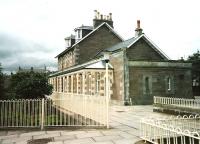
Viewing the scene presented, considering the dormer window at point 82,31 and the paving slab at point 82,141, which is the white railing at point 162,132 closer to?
the paving slab at point 82,141

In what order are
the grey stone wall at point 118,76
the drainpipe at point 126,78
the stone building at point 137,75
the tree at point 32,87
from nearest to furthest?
the tree at point 32,87 < the drainpipe at point 126,78 < the stone building at point 137,75 < the grey stone wall at point 118,76

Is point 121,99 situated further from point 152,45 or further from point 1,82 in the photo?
point 1,82

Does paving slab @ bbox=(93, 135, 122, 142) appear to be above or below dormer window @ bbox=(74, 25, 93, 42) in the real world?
below

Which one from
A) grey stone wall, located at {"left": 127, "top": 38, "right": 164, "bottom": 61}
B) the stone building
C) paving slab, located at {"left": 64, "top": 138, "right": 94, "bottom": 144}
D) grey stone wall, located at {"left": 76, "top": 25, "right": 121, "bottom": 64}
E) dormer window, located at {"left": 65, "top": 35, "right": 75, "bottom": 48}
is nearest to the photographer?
paving slab, located at {"left": 64, "top": 138, "right": 94, "bottom": 144}

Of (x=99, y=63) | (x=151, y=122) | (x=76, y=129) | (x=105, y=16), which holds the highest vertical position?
(x=105, y=16)

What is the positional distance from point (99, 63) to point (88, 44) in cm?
1023

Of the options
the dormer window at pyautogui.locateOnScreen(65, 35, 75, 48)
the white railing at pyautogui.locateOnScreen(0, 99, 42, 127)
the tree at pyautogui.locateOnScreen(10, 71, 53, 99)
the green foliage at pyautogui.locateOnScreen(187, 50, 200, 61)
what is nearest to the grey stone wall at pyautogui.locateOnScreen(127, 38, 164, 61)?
the tree at pyautogui.locateOnScreen(10, 71, 53, 99)

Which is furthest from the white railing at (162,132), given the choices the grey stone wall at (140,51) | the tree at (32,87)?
the grey stone wall at (140,51)

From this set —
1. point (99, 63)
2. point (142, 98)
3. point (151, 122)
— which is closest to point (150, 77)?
point (142, 98)

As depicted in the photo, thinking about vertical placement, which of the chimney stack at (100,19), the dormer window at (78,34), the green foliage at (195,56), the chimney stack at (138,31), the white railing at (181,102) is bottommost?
the white railing at (181,102)

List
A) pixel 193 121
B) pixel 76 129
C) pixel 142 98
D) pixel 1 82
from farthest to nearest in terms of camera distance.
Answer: pixel 142 98 < pixel 1 82 < pixel 76 129 < pixel 193 121

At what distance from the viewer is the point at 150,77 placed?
25.1m

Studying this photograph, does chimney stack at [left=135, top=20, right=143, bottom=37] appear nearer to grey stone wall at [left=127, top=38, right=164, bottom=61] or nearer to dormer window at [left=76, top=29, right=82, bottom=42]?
grey stone wall at [left=127, top=38, right=164, bottom=61]

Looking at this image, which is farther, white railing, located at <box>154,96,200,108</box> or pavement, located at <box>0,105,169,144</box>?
white railing, located at <box>154,96,200,108</box>
